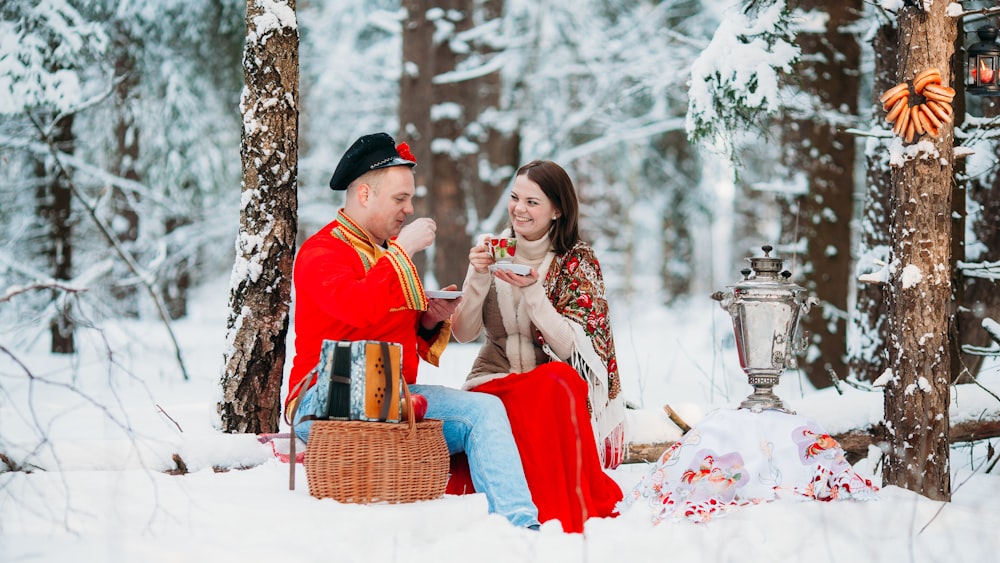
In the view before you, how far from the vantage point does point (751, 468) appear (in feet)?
12.4

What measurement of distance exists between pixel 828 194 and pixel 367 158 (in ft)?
16.0

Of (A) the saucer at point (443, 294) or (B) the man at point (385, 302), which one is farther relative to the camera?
(A) the saucer at point (443, 294)

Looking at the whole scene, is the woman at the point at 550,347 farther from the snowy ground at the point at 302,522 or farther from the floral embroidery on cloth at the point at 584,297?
the snowy ground at the point at 302,522

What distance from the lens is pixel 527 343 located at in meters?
4.41

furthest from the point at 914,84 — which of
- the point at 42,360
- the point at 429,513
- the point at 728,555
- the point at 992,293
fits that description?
the point at 42,360

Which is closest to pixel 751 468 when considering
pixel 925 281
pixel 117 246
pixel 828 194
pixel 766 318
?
pixel 766 318

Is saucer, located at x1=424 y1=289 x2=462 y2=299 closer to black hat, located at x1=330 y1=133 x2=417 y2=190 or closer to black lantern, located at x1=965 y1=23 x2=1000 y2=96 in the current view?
black hat, located at x1=330 y1=133 x2=417 y2=190

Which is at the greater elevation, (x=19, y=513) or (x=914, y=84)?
(x=914, y=84)

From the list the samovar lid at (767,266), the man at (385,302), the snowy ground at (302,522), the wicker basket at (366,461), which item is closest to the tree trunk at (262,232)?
the snowy ground at (302,522)

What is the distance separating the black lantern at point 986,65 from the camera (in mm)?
4227

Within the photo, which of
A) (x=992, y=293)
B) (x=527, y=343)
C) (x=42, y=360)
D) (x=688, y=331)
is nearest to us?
(x=527, y=343)

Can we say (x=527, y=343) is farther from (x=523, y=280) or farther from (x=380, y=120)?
(x=380, y=120)

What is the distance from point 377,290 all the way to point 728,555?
1.52 m

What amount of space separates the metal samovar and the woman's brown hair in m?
0.73
